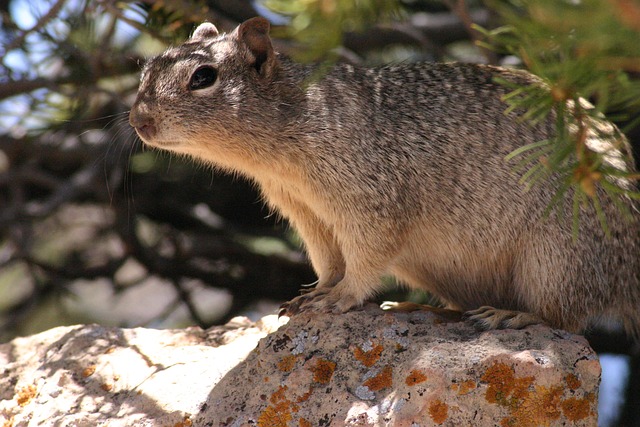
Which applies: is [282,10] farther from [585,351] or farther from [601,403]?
[601,403]

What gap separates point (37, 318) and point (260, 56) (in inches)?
138

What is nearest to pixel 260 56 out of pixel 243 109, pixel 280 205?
pixel 243 109

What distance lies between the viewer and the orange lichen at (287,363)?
3.65 meters

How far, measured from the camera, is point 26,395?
4008 millimetres

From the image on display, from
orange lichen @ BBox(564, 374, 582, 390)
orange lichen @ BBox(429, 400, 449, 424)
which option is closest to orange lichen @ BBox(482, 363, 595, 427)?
orange lichen @ BBox(564, 374, 582, 390)

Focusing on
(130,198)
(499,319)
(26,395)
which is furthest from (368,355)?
(130,198)

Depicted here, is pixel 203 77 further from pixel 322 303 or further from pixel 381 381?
pixel 381 381

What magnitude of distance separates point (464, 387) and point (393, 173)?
139 cm

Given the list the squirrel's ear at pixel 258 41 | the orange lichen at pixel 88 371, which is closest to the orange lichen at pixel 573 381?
the squirrel's ear at pixel 258 41

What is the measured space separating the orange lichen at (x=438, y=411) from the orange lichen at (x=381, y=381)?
0.26 meters

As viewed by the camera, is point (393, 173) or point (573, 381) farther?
point (393, 173)

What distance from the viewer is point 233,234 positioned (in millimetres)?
6285

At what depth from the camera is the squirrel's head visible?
13.2 feet

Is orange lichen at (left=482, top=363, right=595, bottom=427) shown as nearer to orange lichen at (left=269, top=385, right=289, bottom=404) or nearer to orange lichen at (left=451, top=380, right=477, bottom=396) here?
orange lichen at (left=451, top=380, right=477, bottom=396)
